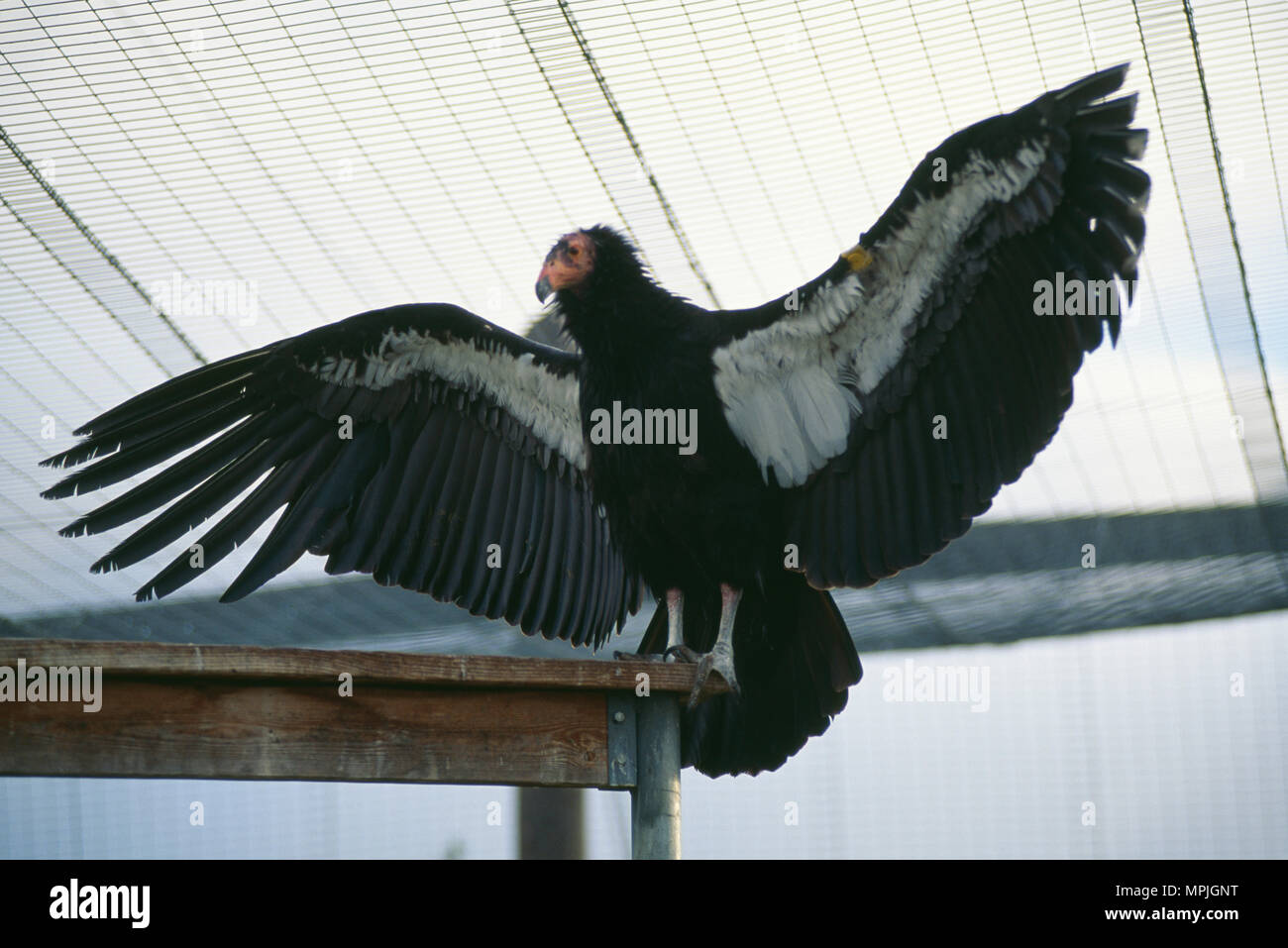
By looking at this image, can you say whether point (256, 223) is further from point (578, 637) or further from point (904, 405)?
point (904, 405)

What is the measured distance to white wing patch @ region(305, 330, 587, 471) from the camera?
508cm

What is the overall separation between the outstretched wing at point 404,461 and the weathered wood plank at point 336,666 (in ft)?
4.49

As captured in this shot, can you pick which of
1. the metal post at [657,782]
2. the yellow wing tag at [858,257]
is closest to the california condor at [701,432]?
the yellow wing tag at [858,257]

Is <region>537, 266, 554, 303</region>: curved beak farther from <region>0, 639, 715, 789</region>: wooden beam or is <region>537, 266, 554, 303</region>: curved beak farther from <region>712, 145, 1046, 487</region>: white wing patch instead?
<region>0, 639, 715, 789</region>: wooden beam

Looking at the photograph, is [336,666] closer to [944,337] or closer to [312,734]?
[312,734]

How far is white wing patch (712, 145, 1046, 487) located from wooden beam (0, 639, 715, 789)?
1.43m

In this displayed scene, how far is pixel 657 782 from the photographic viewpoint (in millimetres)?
3492

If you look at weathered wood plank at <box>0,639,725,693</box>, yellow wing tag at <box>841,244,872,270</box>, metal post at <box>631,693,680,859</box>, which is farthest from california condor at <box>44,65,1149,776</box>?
weathered wood plank at <box>0,639,725,693</box>

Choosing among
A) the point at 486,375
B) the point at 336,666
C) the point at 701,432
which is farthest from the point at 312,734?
the point at 486,375

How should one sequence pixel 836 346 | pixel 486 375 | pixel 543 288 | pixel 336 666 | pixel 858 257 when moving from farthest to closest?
pixel 486 375
pixel 543 288
pixel 836 346
pixel 858 257
pixel 336 666

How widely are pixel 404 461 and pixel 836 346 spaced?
157cm

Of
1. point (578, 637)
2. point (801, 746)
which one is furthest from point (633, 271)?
point (801, 746)

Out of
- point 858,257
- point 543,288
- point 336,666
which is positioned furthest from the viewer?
point 543,288

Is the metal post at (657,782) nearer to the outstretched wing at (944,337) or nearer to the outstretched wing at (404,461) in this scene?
the outstretched wing at (944,337)
